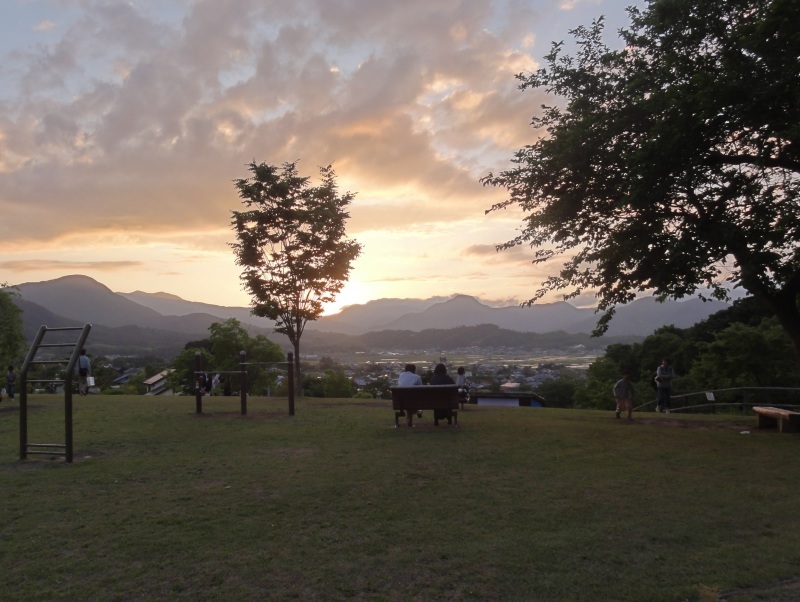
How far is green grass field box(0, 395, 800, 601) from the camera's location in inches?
176

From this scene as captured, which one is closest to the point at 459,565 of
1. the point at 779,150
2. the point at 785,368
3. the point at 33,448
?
the point at 33,448

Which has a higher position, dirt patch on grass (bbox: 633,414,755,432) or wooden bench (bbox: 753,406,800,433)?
wooden bench (bbox: 753,406,800,433)

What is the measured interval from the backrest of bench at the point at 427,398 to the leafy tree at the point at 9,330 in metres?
17.8

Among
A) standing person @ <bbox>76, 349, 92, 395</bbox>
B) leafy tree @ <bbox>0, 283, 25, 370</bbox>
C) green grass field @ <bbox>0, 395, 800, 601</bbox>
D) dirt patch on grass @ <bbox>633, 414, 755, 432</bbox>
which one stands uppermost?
leafy tree @ <bbox>0, 283, 25, 370</bbox>

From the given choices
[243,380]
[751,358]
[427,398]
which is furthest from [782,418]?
[751,358]

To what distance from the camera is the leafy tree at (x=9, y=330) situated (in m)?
23.3

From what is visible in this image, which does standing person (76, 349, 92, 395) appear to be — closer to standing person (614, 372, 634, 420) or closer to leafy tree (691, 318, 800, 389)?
standing person (614, 372, 634, 420)

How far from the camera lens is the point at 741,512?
255 inches

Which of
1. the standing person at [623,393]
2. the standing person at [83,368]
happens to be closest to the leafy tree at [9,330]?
the standing person at [83,368]

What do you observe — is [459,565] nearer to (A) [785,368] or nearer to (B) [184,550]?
(B) [184,550]

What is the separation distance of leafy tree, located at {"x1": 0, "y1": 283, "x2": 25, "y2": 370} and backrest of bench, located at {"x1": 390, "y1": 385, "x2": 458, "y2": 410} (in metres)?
17.8

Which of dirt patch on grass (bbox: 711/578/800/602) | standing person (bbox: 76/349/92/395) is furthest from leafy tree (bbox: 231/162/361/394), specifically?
dirt patch on grass (bbox: 711/578/800/602)

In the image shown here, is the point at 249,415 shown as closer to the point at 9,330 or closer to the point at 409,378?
the point at 409,378

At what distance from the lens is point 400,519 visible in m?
6.10
